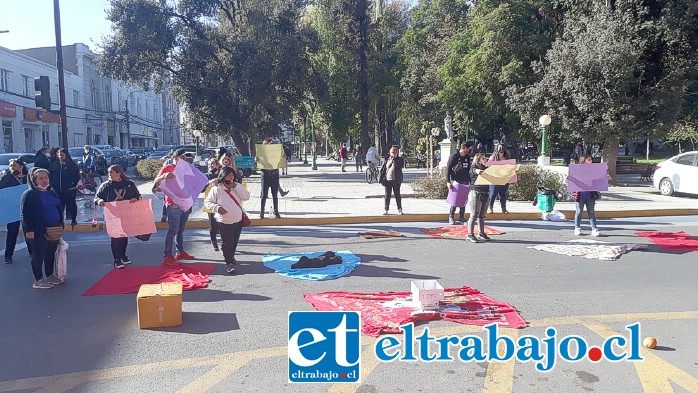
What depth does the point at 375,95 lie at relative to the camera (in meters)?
41.9

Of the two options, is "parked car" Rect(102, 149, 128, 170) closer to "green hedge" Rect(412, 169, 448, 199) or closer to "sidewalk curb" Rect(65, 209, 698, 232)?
"sidewalk curb" Rect(65, 209, 698, 232)

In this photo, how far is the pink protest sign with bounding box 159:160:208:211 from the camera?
828cm

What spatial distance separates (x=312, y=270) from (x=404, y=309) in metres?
2.32

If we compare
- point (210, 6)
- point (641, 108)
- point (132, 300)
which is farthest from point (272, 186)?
point (210, 6)

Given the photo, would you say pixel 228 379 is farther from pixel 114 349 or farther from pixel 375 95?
pixel 375 95

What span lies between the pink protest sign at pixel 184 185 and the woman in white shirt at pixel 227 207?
0.76m

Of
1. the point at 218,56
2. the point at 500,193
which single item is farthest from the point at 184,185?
→ the point at 218,56

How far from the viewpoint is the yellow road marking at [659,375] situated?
156 inches

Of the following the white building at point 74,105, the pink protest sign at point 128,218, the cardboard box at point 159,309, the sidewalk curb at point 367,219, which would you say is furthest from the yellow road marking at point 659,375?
the white building at point 74,105

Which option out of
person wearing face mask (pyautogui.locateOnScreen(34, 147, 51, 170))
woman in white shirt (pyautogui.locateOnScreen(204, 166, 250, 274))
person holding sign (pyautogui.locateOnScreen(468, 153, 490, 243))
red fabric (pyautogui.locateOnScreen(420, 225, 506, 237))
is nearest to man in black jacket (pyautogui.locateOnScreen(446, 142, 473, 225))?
person holding sign (pyautogui.locateOnScreen(468, 153, 490, 243))

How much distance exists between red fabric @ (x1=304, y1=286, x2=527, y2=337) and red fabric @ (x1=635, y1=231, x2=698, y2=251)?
5090 mm

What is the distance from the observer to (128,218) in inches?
317

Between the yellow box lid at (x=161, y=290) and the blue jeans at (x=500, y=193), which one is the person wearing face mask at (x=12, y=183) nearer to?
the yellow box lid at (x=161, y=290)

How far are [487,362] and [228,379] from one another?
7.10 feet
